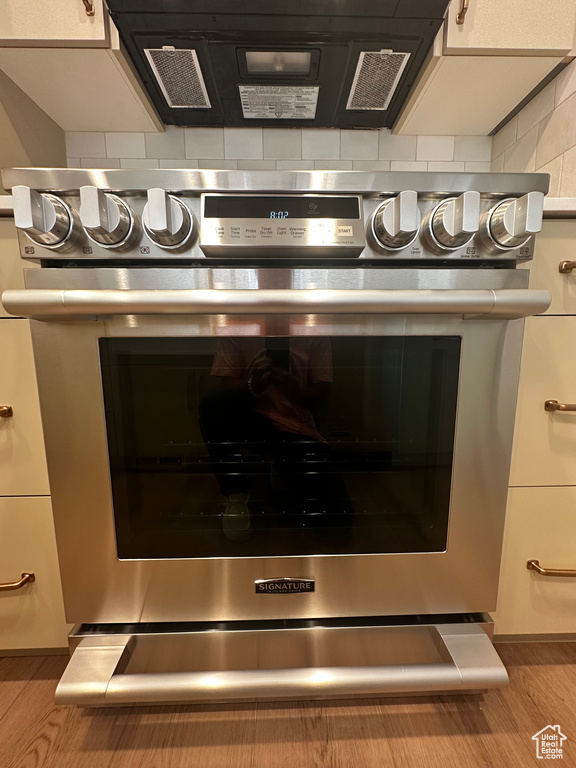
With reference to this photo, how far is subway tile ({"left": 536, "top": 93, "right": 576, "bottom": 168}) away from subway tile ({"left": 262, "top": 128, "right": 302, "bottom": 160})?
62cm

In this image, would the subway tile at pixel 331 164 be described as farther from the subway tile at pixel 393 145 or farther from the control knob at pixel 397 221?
the control knob at pixel 397 221

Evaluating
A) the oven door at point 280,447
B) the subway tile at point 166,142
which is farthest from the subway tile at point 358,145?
the oven door at point 280,447

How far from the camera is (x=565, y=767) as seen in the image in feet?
1.92

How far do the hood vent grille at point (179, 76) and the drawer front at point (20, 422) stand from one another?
0.65m

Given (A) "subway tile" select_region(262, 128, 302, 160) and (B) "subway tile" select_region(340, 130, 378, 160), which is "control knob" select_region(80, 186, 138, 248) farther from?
(B) "subway tile" select_region(340, 130, 378, 160)

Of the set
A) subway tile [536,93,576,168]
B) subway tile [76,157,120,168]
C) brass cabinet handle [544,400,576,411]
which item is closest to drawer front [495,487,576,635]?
brass cabinet handle [544,400,576,411]

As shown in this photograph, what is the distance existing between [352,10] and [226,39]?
0.26 m

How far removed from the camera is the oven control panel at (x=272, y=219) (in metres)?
0.53

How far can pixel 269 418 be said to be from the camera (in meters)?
0.64

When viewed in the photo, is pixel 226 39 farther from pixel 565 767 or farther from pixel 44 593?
pixel 565 767

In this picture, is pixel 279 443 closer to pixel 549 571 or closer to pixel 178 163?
pixel 549 571

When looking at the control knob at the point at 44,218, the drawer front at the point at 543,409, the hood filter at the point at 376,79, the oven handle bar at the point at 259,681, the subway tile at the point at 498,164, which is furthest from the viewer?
the subway tile at the point at 498,164

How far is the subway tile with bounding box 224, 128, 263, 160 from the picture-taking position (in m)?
1.05

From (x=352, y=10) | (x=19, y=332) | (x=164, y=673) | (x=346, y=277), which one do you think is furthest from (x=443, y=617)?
(x=352, y=10)
